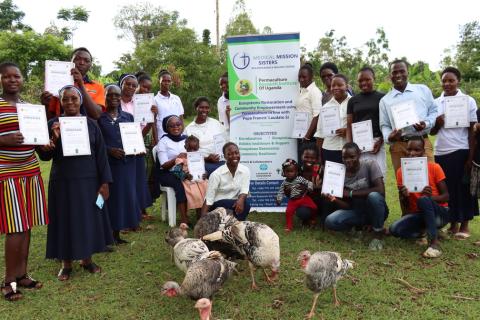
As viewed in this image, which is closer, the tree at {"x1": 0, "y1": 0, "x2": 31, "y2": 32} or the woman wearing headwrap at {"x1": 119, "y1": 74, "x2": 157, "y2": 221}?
the woman wearing headwrap at {"x1": 119, "y1": 74, "x2": 157, "y2": 221}

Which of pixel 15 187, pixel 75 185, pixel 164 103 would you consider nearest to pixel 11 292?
pixel 15 187

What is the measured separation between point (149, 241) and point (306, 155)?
2616mm

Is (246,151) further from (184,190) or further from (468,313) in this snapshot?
(468,313)

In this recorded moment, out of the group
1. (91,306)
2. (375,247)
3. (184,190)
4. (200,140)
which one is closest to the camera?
(91,306)

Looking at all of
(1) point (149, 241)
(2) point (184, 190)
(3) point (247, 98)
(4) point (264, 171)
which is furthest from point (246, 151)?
(1) point (149, 241)

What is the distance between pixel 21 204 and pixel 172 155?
2833mm

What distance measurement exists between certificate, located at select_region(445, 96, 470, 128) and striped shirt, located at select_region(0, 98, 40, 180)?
4.88m

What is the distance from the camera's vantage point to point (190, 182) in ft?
21.2

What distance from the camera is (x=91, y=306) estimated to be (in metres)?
4.07

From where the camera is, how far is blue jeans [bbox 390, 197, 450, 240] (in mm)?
5098

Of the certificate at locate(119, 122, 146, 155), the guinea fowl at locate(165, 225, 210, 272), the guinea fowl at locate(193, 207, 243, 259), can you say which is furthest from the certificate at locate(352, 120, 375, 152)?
the certificate at locate(119, 122, 146, 155)

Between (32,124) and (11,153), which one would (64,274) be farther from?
(32,124)

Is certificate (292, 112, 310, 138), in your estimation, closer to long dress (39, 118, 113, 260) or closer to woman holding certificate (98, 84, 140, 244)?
woman holding certificate (98, 84, 140, 244)

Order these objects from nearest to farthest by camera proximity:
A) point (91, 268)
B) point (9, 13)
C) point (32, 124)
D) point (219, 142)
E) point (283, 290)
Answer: point (32, 124), point (283, 290), point (91, 268), point (219, 142), point (9, 13)
